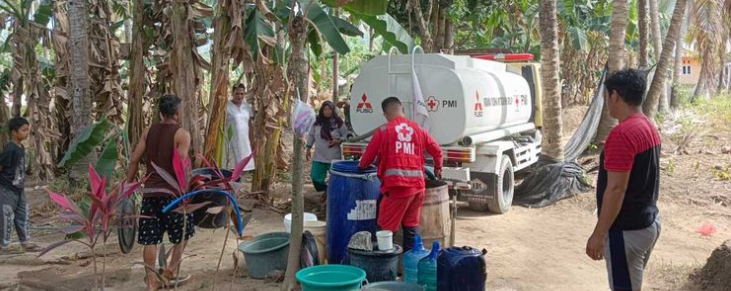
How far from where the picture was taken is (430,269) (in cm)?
434

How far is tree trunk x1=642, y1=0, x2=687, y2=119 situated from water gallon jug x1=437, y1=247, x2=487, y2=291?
9.81 metres

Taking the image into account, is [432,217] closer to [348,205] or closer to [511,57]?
[348,205]

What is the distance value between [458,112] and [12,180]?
4.99 m

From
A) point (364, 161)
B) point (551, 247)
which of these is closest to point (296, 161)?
point (364, 161)

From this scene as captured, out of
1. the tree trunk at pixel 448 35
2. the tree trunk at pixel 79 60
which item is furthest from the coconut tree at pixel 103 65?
the tree trunk at pixel 448 35

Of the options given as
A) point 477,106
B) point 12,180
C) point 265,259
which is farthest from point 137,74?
point 477,106

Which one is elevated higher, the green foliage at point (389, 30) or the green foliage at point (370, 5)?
the green foliage at point (389, 30)

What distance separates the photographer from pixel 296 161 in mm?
4391

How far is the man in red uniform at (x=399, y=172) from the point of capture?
4871 millimetres

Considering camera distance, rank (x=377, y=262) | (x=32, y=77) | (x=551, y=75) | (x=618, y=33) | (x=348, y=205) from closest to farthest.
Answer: (x=377, y=262) → (x=348, y=205) → (x=551, y=75) → (x=32, y=77) → (x=618, y=33)

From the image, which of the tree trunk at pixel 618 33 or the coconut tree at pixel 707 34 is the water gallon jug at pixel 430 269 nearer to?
the tree trunk at pixel 618 33

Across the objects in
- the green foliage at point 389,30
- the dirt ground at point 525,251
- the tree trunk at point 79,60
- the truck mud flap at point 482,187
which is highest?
the green foliage at point 389,30

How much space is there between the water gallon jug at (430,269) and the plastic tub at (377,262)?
286mm

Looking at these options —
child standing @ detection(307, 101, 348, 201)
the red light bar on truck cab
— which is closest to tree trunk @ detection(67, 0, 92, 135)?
child standing @ detection(307, 101, 348, 201)
